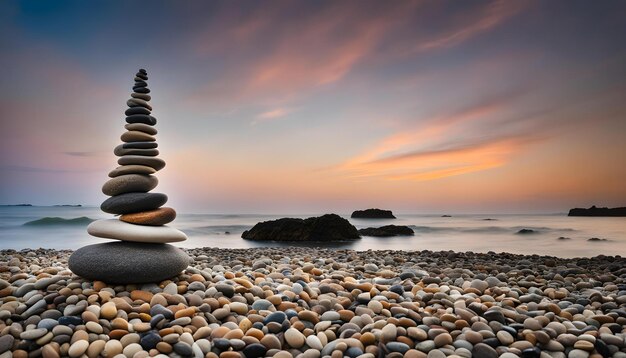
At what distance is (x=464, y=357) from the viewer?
3146mm

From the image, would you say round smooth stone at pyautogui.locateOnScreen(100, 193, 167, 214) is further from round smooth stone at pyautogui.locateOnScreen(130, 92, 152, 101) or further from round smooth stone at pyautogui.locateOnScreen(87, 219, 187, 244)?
round smooth stone at pyautogui.locateOnScreen(130, 92, 152, 101)

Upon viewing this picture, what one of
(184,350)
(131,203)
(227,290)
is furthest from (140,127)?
(184,350)

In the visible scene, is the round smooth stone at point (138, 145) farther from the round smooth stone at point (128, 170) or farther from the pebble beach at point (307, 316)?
the pebble beach at point (307, 316)

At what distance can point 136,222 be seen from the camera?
4.87 metres

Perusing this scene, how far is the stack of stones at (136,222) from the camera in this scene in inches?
178

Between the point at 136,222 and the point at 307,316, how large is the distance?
252 cm

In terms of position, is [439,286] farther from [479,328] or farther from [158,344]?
[158,344]

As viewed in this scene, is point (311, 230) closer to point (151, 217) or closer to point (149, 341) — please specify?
Answer: point (151, 217)

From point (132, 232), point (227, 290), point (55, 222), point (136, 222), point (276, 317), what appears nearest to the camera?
point (276, 317)

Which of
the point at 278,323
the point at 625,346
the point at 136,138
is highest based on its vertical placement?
the point at 136,138

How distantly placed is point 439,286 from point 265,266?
98.8 inches

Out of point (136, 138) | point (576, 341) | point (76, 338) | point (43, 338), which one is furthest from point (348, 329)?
point (136, 138)

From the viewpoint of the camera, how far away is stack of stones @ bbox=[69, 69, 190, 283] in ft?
14.8

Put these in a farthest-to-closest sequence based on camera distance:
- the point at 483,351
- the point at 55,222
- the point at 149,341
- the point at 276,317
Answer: the point at 55,222
the point at 276,317
the point at 149,341
the point at 483,351
